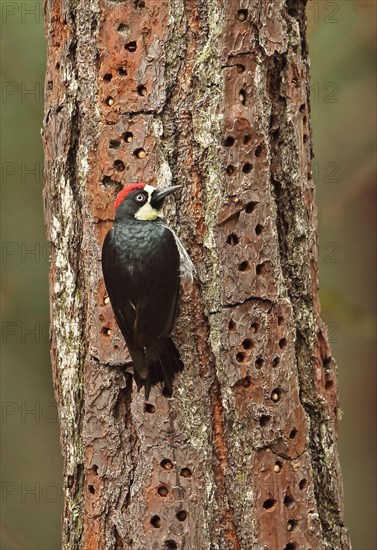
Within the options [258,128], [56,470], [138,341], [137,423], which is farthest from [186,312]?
[56,470]

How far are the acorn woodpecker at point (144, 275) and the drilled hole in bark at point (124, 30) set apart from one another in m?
0.47

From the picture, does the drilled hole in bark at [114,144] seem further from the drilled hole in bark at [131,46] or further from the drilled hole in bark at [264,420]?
the drilled hole in bark at [264,420]

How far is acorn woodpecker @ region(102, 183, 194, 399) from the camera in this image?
2.93 meters

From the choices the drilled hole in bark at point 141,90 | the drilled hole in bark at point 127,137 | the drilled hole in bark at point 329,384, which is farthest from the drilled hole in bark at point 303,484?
the drilled hole in bark at point 141,90

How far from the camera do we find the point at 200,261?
299 centimetres

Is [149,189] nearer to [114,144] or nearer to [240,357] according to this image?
[114,144]

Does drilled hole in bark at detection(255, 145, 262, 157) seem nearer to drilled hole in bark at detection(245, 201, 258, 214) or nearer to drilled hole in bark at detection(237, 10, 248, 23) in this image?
drilled hole in bark at detection(245, 201, 258, 214)

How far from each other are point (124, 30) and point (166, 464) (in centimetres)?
135

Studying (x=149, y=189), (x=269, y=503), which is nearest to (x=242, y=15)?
Answer: (x=149, y=189)

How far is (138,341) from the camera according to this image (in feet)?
9.64

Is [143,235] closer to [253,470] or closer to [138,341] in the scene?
[138,341]

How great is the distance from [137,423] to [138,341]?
273 millimetres

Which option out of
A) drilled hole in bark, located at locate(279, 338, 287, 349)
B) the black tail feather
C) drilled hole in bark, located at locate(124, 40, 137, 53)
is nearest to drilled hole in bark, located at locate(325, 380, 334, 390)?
drilled hole in bark, located at locate(279, 338, 287, 349)

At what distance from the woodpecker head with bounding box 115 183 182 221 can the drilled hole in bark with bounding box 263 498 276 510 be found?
948mm
